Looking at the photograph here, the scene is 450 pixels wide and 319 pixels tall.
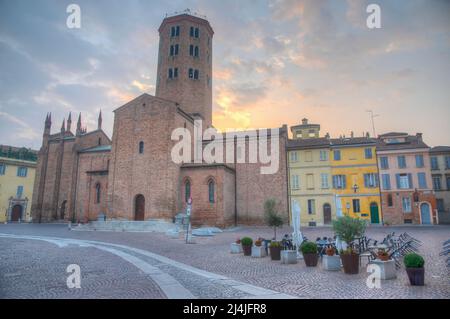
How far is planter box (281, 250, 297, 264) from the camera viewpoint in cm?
1097

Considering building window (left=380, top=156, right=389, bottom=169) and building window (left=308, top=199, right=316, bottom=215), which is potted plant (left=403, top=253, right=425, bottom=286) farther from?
building window (left=380, top=156, right=389, bottom=169)

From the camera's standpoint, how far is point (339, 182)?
31547 millimetres

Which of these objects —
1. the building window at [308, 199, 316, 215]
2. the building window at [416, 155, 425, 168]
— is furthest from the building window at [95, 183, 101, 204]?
the building window at [416, 155, 425, 168]

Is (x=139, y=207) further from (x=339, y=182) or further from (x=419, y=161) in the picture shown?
(x=419, y=161)

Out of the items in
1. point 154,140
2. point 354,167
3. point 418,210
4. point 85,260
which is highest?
point 154,140

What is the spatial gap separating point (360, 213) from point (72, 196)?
34.3 m

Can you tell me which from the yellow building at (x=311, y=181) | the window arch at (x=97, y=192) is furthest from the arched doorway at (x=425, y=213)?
the window arch at (x=97, y=192)

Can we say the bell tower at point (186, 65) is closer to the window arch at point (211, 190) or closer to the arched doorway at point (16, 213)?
the window arch at point (211, 190)

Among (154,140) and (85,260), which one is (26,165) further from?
(85,260)

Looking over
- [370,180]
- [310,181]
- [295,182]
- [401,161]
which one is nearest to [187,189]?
[295,182]

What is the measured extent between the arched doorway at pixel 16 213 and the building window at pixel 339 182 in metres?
47.8
